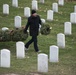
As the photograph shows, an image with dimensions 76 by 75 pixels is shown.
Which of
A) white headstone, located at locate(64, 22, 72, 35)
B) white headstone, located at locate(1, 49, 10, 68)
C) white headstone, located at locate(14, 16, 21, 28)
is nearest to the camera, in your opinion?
white headstone, located at locate(1, 49, 10, 68)

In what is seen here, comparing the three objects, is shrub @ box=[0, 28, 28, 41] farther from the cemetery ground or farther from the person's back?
the person's back

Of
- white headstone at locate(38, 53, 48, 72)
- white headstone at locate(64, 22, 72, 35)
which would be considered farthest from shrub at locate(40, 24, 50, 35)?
white headstone at locate(38, 53, 48, 72)

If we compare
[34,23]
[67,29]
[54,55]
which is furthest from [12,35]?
[67,29]

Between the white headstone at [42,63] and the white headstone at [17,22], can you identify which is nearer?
the white headstone at [42,63]

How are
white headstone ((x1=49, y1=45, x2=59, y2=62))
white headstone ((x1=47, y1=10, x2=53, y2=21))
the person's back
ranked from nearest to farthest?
1. white headstone ((x1=49, y1=45, x2=59, y2=62))
2. the person's back
3. white headstone ((x1=47, y1=10, x2=53, y2=21))

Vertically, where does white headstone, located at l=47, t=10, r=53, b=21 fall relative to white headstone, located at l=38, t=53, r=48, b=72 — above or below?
below

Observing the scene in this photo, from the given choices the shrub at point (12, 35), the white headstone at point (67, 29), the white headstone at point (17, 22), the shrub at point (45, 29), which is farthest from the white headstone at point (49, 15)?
the shrub at point (12, 35)

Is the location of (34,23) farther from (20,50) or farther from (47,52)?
(20,50)

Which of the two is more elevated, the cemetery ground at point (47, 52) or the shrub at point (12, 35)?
the shrub at point (12, 35)

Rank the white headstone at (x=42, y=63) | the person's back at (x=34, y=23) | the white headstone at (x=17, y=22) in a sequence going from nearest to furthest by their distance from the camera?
the white headstone at (x=42, y=63)
the person's back at (x=34, y=23)
the white headstone at (x=17, y=22)

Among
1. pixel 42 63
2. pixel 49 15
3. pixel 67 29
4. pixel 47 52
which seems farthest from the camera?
pixel 49 15

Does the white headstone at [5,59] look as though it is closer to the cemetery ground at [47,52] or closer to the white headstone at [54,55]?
the cemetery ground at [47,52]

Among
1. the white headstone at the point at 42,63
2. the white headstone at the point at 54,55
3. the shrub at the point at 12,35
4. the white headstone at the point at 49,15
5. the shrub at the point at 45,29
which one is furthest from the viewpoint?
the white headstone at the point at 49,15

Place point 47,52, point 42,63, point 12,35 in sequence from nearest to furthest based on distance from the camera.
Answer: point 42,63 < point 47,52 < point 12,35
